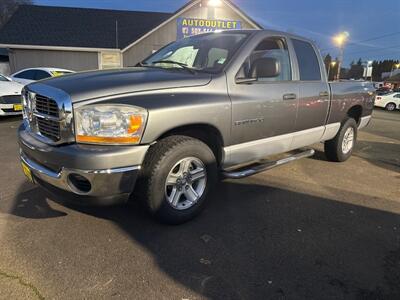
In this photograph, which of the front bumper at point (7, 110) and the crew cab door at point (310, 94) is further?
the front bumper at point (7, 110)

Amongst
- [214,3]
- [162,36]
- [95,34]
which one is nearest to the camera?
[214,3]

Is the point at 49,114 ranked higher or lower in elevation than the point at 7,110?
higher

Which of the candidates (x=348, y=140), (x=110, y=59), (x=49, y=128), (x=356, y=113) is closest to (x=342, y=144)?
(x=348, y=140)

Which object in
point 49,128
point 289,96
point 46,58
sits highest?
point 46,58

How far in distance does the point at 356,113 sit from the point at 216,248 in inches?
170

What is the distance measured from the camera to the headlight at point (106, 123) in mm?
2729

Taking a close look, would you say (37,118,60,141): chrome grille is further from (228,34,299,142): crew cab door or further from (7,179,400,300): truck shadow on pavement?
(228,34,299,142): crew cab door

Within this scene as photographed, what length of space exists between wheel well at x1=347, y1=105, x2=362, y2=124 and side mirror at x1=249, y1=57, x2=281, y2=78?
9.06 ft

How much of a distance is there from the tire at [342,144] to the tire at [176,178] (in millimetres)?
3024

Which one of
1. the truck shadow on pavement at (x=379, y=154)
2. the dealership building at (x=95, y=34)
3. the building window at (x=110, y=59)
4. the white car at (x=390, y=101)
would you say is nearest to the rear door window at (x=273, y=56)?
the truck shadow on pavement at (x=379, y=154)

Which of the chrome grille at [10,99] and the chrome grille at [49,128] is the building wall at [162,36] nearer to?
the chrome grille at [10,99]

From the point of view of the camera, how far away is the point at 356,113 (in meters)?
6.09

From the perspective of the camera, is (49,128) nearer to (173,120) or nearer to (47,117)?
(47,117)

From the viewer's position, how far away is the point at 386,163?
627 cm
